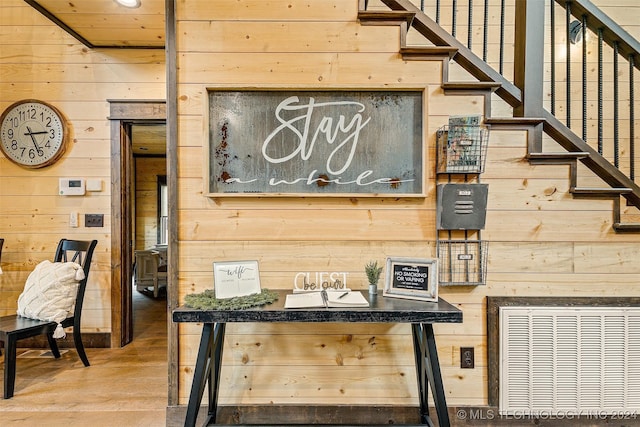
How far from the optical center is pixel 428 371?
161cm

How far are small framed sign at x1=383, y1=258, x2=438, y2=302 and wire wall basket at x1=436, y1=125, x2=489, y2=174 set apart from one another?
53 centimetres

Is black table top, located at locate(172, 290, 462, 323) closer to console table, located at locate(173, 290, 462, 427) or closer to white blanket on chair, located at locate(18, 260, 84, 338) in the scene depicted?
console table, located at locate(173, 290, 462, 427)

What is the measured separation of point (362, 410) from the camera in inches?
73.2

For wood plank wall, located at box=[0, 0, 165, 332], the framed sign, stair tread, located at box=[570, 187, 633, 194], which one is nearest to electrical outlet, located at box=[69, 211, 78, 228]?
wood plank wall, located at box=[0, 0, 165, 332]

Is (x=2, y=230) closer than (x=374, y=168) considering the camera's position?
No

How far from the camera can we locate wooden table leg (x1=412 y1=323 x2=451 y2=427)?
4.88 ft

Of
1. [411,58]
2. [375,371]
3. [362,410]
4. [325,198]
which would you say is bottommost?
[362,410]

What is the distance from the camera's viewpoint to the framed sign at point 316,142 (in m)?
1.84

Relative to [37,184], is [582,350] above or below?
below

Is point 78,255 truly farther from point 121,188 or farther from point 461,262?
point 461,262

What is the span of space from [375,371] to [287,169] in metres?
1.22

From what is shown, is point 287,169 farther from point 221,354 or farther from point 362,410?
point 362,410

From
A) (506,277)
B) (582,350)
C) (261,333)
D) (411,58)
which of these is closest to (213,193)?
(261,333)

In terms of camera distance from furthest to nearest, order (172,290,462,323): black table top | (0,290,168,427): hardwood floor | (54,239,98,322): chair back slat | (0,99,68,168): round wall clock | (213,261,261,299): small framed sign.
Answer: (0,99,68,168): round wall clock, (54,239,98,322): chair back slat, (0,290,168,427): hardwood floor, (213,261,261,299): small framed sign, (172,290,462,323): black table top
